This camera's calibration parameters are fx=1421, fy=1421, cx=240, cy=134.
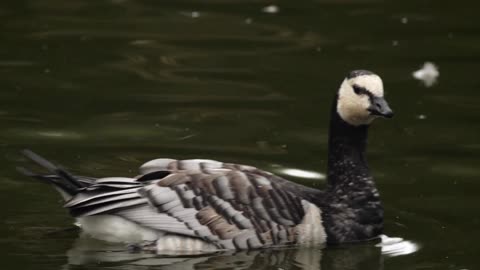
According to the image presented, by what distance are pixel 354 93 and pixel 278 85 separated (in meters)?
4.41

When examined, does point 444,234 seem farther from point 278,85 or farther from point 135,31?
point 135,31

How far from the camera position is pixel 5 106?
13328 millimetres

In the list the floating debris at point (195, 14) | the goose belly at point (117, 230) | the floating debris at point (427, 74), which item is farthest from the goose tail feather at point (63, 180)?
the floating debris at point (195, 14)

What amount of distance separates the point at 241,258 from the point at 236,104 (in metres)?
4.22

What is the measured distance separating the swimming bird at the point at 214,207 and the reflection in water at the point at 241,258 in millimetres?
75

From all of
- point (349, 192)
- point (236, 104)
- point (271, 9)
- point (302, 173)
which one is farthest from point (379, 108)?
point (271, 9)

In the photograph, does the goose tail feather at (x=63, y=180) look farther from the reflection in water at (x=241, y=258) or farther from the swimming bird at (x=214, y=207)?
the reflection in water at (x=241, y=258)

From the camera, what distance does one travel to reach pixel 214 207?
9.86 m

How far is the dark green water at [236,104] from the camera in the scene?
33.0 feet

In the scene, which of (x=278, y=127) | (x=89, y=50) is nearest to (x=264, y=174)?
(x=278, y=127)

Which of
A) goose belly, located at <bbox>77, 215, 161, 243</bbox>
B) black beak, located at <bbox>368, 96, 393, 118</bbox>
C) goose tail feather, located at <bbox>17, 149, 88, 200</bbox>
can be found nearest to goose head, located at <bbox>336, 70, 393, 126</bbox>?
black beak, located at <bbox>368, 96, 393, 118</bbox>

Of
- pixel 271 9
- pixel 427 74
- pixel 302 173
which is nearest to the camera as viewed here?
pixel 302 173

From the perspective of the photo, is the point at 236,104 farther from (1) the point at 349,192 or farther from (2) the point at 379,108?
(2) the point at 379,108

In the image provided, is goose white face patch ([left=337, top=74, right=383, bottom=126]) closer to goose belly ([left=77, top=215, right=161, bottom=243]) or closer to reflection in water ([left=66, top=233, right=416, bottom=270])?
reflection in water ([left=66, top=233, right=416, bottom=270])
